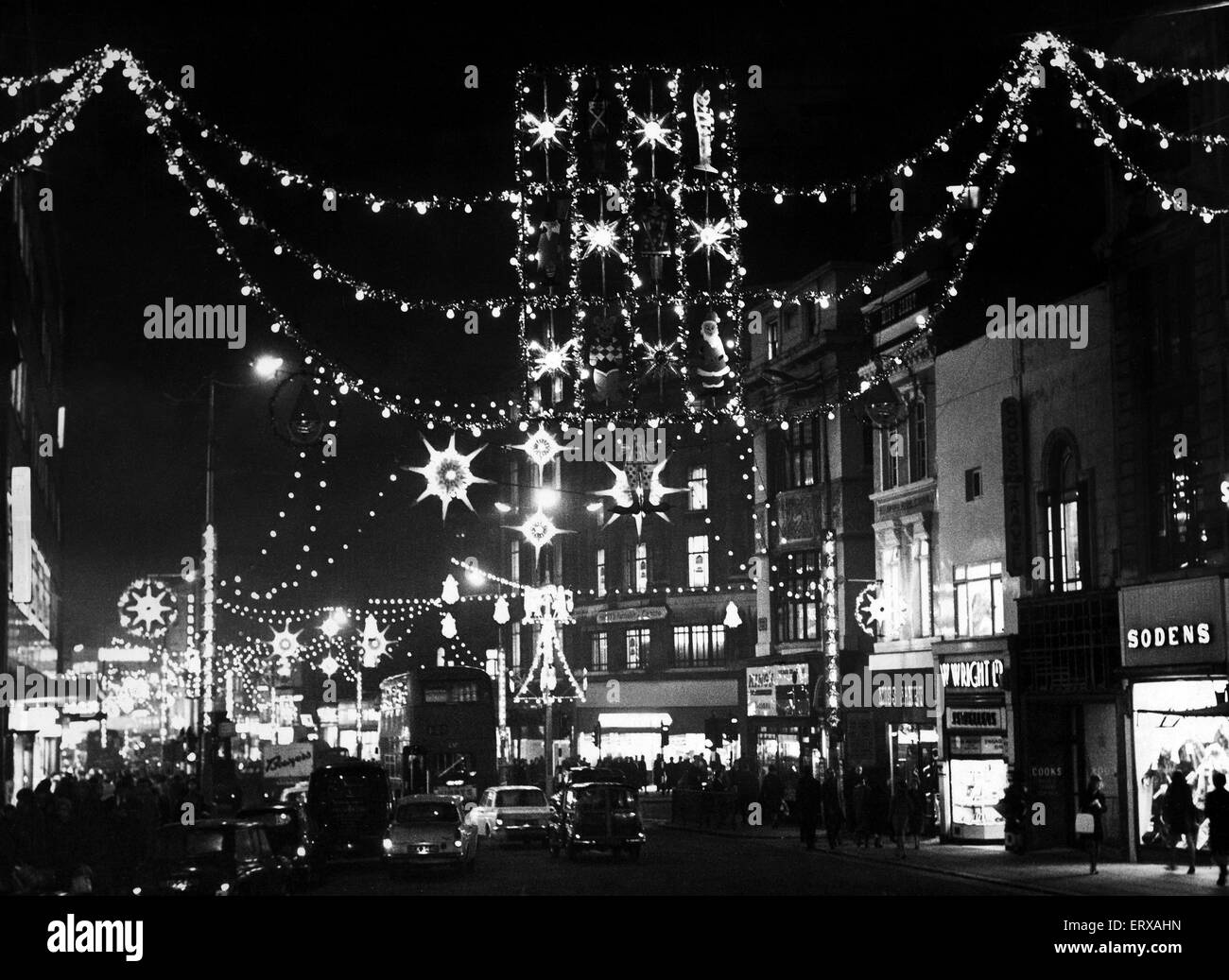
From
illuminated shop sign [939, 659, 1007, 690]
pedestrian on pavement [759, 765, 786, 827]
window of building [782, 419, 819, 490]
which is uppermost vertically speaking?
window of building [782, 419, 819, 490]

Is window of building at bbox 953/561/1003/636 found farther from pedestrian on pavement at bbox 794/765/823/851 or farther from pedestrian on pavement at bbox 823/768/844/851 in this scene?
pedestrian on pavement at bbox 794/765/823/851

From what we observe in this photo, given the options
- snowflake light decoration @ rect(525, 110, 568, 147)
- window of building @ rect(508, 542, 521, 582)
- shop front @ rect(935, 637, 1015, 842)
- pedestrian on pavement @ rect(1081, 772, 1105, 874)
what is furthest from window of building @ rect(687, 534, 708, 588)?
snowflake light decoration @ rect(525, 110, 568, 147)

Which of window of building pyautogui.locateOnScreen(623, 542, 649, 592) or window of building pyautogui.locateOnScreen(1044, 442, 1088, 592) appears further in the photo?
window of building pyautogui.locateOnScreen(623, 542, 649, 592)

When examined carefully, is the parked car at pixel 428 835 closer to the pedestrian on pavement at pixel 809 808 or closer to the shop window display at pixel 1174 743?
the pedestrian on pavement at pixel 809 808

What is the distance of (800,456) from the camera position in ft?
194

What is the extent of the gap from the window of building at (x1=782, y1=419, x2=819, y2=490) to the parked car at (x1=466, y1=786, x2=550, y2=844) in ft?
64.6

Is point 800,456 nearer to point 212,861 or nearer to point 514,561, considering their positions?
point 514,561

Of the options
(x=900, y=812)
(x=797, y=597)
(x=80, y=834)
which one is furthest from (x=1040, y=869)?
(x=797, y=597)

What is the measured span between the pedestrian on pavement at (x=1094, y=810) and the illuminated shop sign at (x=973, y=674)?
5606 millimetres

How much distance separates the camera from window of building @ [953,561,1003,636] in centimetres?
3972

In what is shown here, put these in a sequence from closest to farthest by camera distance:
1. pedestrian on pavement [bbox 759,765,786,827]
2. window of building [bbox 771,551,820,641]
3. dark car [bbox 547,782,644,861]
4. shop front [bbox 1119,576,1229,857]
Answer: shop front [bbox 1119,576,1229,857] < dark car [bbox 547,782,644,861] < pedestrian on pavement [bbox 759,765,786,827] < window of building [bbox 771,551,820,641]
